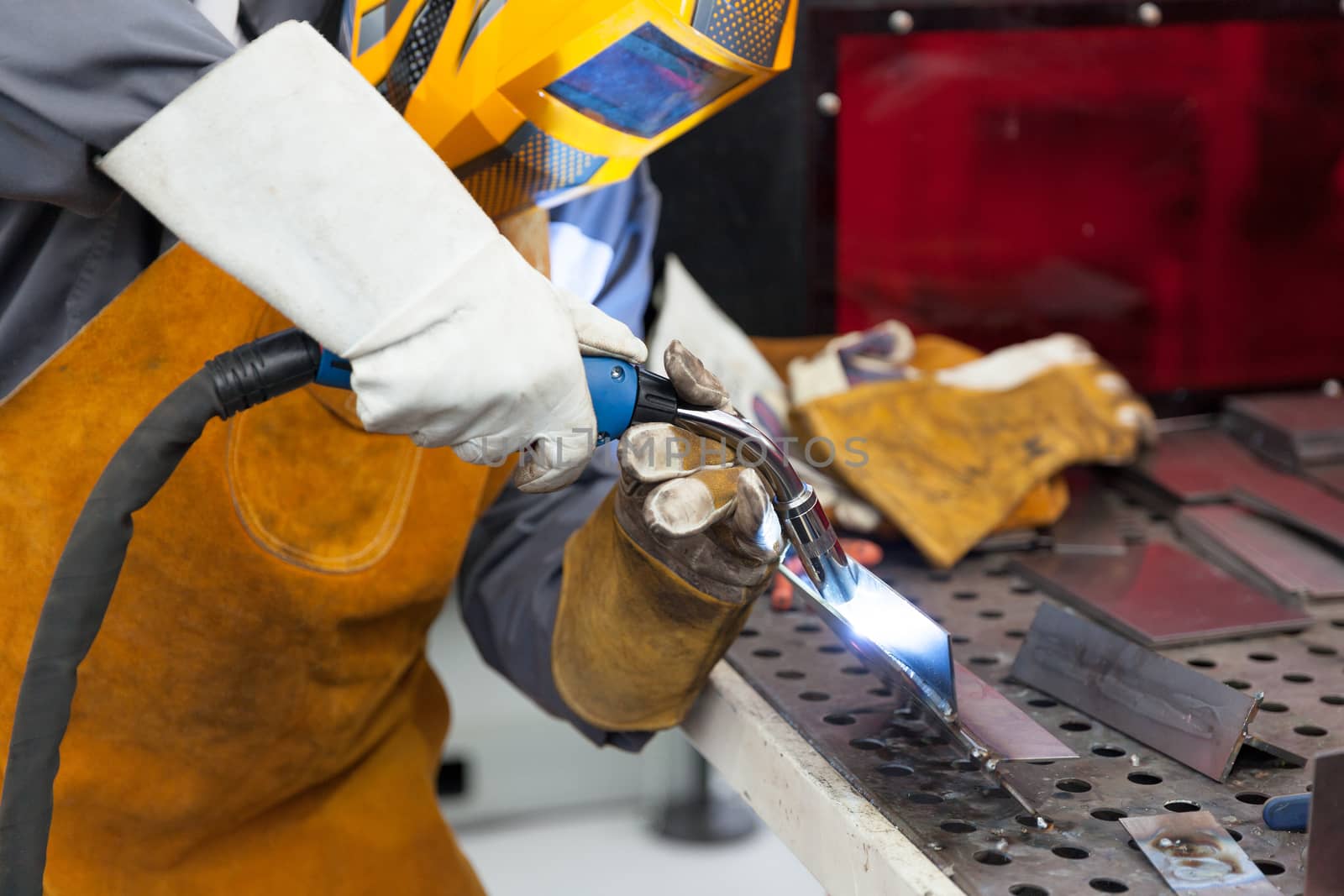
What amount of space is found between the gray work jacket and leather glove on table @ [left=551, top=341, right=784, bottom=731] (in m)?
0.06

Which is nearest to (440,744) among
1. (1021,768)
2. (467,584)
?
(467,584)

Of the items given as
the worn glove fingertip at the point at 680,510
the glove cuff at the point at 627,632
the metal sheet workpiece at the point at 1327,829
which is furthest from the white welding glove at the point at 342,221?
the metal sheet workpiece at the point at 1327,829

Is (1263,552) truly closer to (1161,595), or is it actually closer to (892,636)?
(1161,595)

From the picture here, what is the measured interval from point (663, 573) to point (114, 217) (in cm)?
45

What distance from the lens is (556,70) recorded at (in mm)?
820

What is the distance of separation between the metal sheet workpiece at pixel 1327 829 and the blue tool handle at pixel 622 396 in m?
0.42

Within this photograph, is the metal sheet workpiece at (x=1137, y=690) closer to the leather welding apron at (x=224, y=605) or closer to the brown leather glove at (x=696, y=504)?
the brown leather glove at (x=696, y=504)

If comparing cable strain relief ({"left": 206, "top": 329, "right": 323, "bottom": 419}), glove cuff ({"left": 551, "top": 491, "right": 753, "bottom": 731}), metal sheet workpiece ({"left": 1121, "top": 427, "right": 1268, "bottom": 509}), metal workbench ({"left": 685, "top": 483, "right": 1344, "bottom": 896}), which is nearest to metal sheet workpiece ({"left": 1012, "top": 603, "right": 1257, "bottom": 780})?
metal workbench ({"left": 685, "top": 483, "right": 1344, "bottom": 896})

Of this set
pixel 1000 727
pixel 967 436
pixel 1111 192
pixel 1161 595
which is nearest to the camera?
pixel 1000 727

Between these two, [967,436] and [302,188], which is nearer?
[302,188]

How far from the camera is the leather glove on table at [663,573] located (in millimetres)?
807

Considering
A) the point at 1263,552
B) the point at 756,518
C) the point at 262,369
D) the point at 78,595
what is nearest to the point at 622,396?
the point at 756,518

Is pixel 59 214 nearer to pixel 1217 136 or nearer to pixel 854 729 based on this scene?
pixel 854 729

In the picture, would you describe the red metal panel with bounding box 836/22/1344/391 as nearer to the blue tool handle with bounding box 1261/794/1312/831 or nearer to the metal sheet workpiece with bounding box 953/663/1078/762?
the metal sheet workpiece with bounding box 953/663/1078/762
